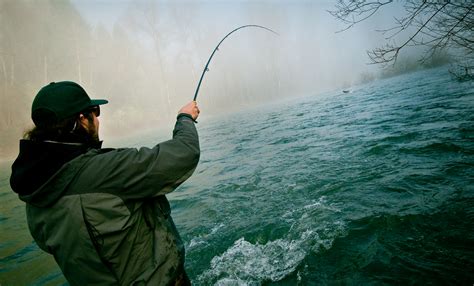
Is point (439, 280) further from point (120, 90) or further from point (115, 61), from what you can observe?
point (115, 61)

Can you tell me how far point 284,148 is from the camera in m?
11.7

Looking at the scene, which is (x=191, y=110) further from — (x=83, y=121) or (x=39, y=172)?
(x=39, y=172)

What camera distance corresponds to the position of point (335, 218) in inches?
195

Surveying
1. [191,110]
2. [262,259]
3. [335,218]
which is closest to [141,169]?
[191,110]

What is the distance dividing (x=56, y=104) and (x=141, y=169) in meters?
0.66

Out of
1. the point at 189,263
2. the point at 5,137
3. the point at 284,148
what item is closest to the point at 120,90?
the point at 5,137

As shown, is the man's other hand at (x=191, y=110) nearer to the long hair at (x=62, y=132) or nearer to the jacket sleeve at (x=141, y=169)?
the jacket sleeve at (x=141, y=169)

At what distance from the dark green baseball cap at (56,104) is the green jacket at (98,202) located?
0.18 metres

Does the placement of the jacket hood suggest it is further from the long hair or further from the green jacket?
the long hair

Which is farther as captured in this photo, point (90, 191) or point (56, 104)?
point (56, 104)

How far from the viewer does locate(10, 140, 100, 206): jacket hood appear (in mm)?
1496

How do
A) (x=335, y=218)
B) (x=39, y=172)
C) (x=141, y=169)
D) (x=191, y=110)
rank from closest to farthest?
(x=39, y=172), (x=141, y=169), (x=191, y=110), (x=335, y=218)

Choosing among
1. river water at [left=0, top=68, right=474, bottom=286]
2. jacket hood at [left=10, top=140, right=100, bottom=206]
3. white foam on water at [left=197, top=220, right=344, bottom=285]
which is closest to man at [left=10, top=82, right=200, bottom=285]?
jacket hood at [left=10, top=140, right=100, bottom=206]

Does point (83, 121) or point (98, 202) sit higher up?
point (83, 121)
